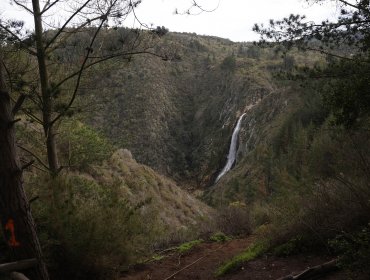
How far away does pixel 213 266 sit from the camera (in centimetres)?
827

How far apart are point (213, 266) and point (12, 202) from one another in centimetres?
476

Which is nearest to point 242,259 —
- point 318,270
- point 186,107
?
point 318,270

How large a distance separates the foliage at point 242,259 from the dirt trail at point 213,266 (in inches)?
6.5

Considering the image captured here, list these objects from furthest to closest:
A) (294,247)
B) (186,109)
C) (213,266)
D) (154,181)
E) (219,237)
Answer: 1. (186,109)
2. (154,181)
3. (219,237)
4. (213,266)
5. (294,247)

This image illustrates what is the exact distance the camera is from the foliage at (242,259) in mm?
7258

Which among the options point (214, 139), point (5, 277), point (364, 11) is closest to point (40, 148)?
point (5, 277)

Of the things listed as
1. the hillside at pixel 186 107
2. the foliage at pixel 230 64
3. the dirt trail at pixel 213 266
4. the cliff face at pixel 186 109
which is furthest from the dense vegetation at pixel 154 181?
the foliage at pixel 230 64

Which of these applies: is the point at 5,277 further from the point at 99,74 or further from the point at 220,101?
the point at 220,101

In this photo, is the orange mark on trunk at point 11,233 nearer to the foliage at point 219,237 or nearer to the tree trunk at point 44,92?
the tree trunk at point 44,92

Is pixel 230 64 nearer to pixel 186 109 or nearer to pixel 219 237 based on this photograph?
pixel 186 109

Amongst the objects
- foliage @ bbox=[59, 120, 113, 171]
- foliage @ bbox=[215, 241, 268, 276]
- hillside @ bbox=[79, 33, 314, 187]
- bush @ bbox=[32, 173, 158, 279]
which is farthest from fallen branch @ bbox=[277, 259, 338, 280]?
hillside @ bbox=[79, 33, 314, 187]

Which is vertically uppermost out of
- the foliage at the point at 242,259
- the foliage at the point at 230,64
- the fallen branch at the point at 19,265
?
the foliage at the point at 230,64

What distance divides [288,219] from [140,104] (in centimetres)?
5824

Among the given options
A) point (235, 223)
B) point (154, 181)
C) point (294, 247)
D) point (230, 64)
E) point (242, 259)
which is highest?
point (230, 64)
